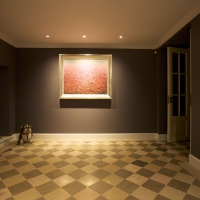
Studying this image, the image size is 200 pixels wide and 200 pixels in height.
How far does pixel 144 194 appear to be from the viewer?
1876 millimetres

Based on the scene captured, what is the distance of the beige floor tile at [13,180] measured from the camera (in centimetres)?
211

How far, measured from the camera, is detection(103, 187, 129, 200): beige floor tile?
182cm

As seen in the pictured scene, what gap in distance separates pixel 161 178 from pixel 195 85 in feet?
5.54

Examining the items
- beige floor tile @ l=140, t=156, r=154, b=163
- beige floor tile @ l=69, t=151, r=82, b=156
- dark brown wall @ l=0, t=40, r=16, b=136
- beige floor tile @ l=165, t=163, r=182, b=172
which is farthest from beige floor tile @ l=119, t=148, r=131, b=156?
dark brown wall @ l=0, t=40, r=16, b=136

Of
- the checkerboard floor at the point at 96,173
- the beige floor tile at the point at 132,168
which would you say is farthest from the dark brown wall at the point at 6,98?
the beige floor tile at the point at 132,168

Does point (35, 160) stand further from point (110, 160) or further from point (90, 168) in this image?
point (110, 160)

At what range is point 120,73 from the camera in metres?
4.41

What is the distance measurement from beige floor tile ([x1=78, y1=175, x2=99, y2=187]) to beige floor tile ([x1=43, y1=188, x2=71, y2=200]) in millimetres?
312

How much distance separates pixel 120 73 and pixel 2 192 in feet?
12.0

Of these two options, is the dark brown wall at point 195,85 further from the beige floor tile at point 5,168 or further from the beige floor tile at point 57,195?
the beige floor tile at point 5,168

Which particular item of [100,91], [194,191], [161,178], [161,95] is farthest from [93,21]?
[194,191]

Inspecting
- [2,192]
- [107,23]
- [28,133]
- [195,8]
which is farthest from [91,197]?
[195,8]

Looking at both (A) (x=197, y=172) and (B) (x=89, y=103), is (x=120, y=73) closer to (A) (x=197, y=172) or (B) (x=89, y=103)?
(B) (x=89, y=103)

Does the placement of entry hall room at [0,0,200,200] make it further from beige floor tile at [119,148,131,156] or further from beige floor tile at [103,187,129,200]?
beige floor tile at [103,187,129,200]
